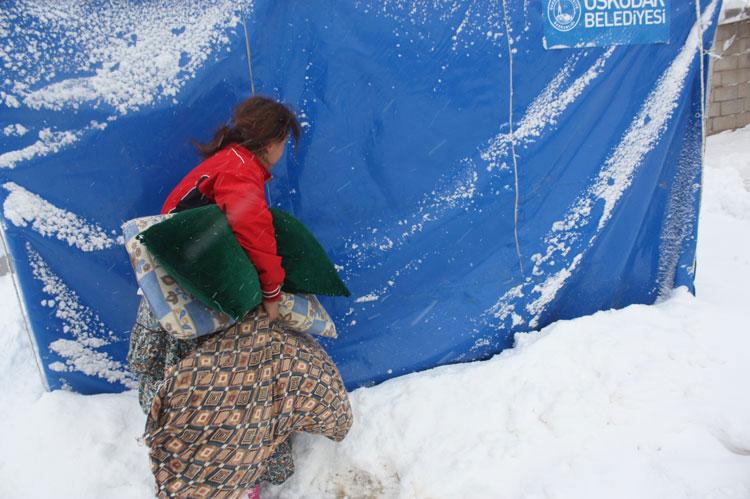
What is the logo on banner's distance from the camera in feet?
8.03

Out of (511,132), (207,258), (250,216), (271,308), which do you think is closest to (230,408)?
(271,308)

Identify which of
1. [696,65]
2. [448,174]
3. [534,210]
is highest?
[696,65]

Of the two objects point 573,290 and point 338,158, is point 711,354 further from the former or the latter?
point 338,158

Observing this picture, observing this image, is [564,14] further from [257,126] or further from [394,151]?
[257,126]

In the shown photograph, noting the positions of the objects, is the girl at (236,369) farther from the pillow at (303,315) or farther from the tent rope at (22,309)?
the tent rope at (22,309)

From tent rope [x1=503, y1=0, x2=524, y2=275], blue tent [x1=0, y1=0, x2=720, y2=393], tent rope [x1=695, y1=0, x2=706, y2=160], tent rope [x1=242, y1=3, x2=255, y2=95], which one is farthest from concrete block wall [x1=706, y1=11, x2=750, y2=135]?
tent rope [x1=242, y1=3, x2=255, y2=95]

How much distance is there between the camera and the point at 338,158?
234 centimetres

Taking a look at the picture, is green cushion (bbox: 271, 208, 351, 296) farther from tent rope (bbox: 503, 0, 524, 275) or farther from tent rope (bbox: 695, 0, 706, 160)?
tent rope (bbox: 695, 0, 706, 160)

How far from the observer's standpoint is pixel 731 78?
6215 mm

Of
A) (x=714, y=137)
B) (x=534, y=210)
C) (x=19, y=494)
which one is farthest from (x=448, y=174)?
(x=714, y=137)

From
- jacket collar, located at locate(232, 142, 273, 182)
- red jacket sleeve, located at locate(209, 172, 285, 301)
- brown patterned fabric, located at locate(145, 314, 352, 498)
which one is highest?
jacket collar, located at locate(232, 142, 273, 182)

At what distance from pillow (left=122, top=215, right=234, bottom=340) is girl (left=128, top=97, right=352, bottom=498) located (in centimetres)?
10

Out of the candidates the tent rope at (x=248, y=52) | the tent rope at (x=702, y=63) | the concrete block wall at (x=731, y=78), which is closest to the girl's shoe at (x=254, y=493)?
the tent rope at (x=248, y=52)

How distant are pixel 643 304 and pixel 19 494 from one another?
3.09 metres
